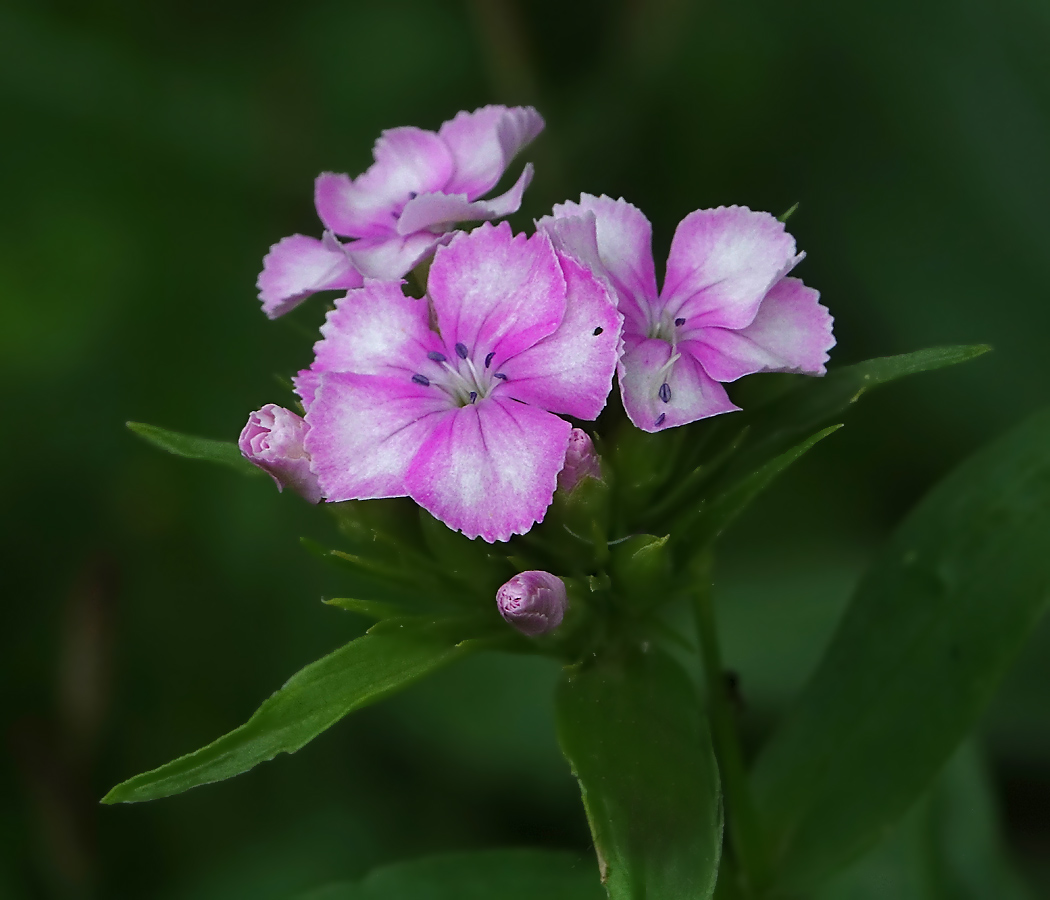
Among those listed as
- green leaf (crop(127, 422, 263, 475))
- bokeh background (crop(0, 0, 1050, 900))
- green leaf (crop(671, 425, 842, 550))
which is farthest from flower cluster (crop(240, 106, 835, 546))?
bokeh background (crop(0, 0, 1050, 900))

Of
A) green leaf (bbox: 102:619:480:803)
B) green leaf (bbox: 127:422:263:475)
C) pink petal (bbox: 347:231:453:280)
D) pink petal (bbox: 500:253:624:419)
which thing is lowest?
green leaf (bbox: 102:619:480:803)

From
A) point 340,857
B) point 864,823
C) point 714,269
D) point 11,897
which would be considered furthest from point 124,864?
Answer: point 714,269

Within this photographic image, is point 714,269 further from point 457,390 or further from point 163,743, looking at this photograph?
point 163,743

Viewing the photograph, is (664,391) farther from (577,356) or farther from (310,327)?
(310,327)

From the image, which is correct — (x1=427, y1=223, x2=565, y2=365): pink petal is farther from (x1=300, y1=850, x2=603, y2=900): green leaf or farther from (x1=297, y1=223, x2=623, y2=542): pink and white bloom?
(x1=300, y1=850, x2=603, y2=900): green leaf

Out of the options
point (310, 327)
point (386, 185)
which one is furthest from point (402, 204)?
point (310, 327)
